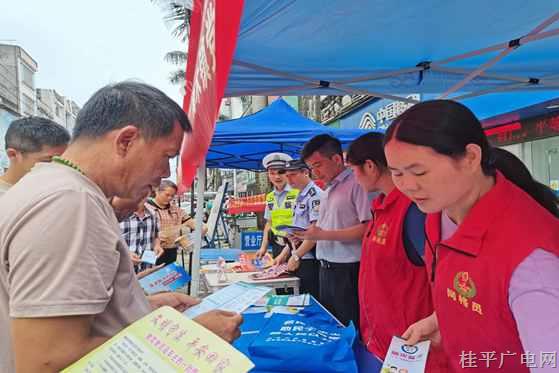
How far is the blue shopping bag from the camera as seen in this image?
138cm

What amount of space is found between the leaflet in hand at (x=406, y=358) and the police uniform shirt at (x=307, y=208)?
7.44ft

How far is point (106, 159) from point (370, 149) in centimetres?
165

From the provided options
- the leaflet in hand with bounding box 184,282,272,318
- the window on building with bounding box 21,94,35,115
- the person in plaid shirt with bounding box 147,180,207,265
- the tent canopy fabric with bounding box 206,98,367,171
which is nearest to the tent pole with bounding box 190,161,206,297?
the leaflet in hand with bounding box 184,282,272,318

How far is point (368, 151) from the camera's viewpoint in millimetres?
2207

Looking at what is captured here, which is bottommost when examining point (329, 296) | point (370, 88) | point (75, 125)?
point (329, 296)

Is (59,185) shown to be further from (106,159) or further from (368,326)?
(368,326)

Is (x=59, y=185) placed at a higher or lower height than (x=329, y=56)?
lower

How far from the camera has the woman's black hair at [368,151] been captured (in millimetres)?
2180

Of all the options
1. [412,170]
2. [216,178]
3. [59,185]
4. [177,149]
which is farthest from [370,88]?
[216,178]

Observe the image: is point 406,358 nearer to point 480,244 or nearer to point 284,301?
point 480,244

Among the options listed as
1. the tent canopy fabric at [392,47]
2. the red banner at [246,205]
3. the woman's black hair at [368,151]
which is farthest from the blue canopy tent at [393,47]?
the red banner at [246,205]

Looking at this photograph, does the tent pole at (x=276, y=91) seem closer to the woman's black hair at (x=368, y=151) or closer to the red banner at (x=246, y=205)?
the woman's black hair at (x=368, y=151)

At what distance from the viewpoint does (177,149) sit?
37.8 inches

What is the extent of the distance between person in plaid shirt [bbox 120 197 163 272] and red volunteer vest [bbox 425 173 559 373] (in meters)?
3.07
